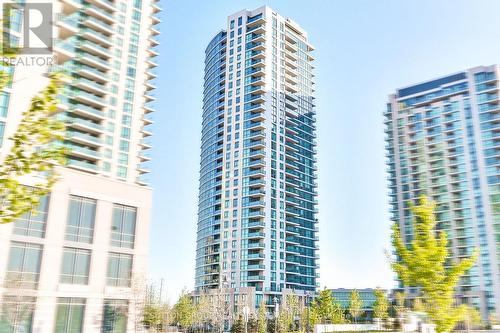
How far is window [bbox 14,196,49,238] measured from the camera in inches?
1224

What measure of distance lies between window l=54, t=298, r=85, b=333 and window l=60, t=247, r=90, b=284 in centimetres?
136

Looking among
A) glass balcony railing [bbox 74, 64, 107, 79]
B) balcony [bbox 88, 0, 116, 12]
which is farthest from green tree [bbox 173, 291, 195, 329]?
balcony [bbox 88, 0, 116, 12]

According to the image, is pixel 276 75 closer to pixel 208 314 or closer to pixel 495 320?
pixel 208 314

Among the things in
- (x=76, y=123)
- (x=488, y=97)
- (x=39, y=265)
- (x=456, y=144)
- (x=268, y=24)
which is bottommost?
(x=39, y=265)

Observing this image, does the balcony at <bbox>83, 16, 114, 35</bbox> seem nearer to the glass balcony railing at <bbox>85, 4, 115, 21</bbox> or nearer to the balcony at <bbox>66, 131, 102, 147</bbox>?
the glass balcony railing at <bbox>85, 4, 115, 21</bbox>

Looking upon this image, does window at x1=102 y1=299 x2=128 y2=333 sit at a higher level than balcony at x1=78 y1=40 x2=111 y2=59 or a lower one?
lower

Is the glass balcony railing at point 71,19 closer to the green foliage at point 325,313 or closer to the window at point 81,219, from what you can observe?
the window at point 81,219

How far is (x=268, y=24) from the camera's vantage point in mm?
106438

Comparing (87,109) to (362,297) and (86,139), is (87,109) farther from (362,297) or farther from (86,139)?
(362,297)

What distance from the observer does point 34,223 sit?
31.7 metres

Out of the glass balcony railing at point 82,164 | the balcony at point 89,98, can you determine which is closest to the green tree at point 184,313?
the glass balcony railing at point 82,164

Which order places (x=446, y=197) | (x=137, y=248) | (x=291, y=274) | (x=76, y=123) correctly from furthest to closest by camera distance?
(x=446, y=197) → (x=291, y=274) → (x=76, y=123) → (x=137, y=248)

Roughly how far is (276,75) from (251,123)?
45.8 ft

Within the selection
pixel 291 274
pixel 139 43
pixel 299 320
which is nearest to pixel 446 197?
pixel 291 274
